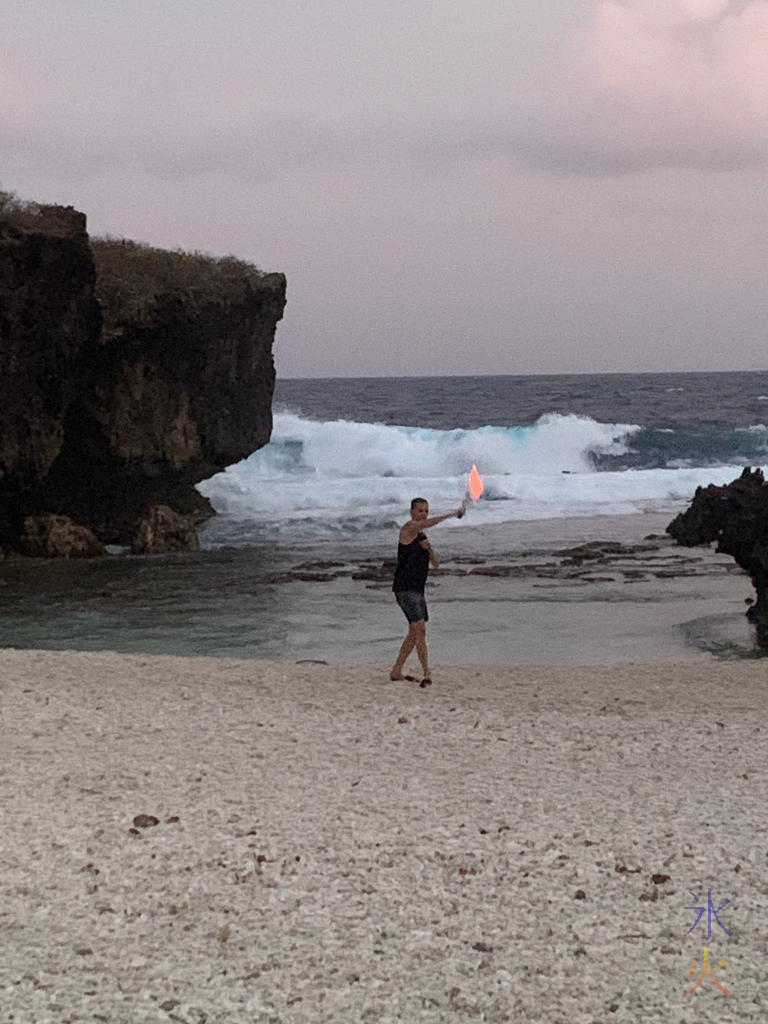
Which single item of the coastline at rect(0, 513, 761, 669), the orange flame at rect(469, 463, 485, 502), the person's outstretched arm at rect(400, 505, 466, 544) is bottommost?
the coastline at rect(0, 513, 761, 669)

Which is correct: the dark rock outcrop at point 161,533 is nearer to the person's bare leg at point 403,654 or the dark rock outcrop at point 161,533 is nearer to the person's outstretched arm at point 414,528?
the person's bare leg at point 403,654

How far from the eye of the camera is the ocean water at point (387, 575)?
56.9 ft

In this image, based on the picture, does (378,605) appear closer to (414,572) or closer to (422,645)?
(422,645)

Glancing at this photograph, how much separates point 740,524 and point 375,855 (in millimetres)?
12117

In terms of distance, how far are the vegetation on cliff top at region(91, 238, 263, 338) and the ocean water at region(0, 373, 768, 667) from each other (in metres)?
6.06

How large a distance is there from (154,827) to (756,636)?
38.3ft

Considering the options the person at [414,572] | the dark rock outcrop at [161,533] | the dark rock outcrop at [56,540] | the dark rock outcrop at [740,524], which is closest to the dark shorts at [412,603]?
the person at [414,572]

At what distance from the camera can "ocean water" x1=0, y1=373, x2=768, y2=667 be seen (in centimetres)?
1734

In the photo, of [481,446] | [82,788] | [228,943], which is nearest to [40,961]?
[228,943]

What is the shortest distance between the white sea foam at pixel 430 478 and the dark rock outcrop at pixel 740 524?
→ 16.1 meters

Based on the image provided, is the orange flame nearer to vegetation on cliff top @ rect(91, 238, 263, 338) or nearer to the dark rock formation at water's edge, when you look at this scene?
the dark rock formation at water's edge

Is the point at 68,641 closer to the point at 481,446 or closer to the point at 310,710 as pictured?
the point at 310,710

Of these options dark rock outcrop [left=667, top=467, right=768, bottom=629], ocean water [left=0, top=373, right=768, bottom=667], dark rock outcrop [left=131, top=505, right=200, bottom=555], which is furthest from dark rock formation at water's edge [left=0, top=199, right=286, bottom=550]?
dark rock outcrop [left=667, top=467, right=768, bottom=629]

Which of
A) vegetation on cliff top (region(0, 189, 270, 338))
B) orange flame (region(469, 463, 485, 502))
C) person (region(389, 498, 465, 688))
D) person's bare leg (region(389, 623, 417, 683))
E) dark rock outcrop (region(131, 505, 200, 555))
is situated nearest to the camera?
orange flame (region(469, 463, 485, 502))
